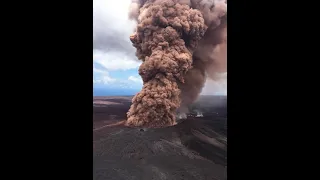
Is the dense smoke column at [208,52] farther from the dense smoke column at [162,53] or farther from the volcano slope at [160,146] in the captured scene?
the volcano slope at [160,146]

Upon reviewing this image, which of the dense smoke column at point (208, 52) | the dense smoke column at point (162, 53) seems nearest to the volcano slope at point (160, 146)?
the dense smoke column at point (162, 53)

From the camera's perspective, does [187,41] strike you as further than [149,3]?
Yes

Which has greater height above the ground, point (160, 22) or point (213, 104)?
point (160, 22)

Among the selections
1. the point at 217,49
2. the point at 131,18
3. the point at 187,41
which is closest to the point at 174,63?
the point at 187,41

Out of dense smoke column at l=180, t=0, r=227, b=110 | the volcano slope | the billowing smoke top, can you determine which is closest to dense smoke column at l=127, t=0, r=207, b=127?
the billowing smoke top

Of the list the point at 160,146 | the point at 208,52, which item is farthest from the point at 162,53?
the point at 160,146

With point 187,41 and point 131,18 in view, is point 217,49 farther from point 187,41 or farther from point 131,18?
point 131,18

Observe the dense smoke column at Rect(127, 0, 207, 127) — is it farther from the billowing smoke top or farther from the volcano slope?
the volcano slope
